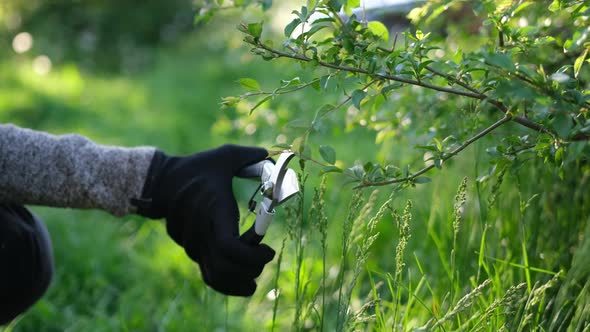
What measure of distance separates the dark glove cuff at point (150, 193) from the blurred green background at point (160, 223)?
251 mm

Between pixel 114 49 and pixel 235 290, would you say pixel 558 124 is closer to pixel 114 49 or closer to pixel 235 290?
pixel 235 290

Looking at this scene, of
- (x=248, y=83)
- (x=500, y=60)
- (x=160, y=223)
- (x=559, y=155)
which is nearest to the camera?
(x=500, y=60)

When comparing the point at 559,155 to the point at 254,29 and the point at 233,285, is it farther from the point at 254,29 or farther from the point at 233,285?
Result: the point at 233,285

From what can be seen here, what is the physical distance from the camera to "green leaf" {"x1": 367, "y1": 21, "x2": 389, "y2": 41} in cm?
114

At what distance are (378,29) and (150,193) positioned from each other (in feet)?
2.16

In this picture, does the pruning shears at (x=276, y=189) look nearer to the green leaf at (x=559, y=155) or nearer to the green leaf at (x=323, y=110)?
the green leaf at (x=323, y=110)

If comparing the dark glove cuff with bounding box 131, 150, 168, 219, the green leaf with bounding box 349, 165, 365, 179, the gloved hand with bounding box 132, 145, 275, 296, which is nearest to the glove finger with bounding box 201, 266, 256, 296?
the gloved hand with bounding box 132, 145, 275, 296

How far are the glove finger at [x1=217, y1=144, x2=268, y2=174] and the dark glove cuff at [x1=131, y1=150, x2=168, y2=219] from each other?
163 mm

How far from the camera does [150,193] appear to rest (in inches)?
59.6

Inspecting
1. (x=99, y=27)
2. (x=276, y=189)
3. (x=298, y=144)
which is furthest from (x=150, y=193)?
(x=99, y=27)

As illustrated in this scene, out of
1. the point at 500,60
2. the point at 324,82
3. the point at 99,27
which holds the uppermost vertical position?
the point at 500,60

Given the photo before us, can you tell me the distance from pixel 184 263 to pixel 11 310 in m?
0.84

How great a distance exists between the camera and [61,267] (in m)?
2.41

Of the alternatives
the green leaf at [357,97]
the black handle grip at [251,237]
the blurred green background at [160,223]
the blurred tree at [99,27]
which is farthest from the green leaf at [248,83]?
the blurred tree at [99,27]
